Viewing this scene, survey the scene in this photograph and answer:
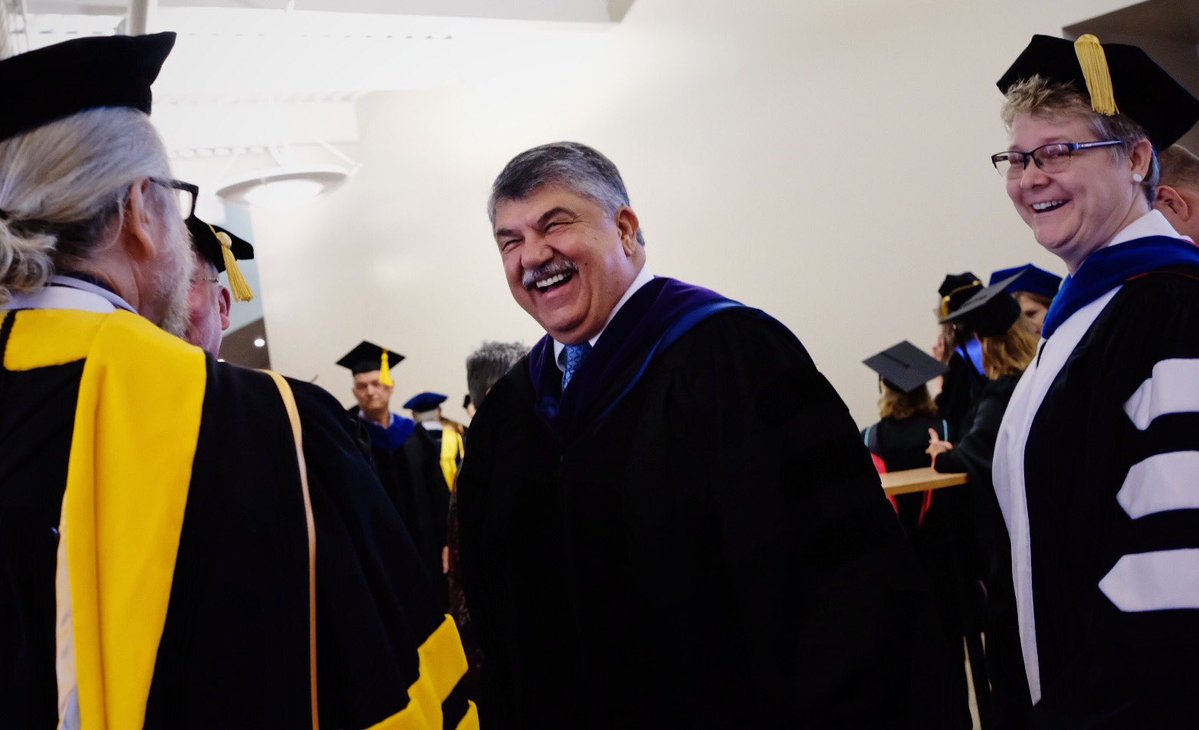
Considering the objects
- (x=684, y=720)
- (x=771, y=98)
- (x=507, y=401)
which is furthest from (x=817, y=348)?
(x=684, y=720)

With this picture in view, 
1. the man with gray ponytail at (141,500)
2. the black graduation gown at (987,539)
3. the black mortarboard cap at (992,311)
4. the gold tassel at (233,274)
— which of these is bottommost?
the black graduation gown at (987,539)

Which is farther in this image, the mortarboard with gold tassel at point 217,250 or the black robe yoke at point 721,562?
the mortarboard with gold tassel at point 217,250

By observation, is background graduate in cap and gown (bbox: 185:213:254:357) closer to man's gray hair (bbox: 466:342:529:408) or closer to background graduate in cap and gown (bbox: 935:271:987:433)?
man's gray hair (bbox: 466:342:529:408)

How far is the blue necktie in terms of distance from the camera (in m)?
2.09

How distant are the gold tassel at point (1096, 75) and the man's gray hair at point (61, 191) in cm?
172

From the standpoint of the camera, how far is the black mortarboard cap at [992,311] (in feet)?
12.7

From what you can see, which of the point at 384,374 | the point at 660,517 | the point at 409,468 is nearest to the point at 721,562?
the point at 660,517

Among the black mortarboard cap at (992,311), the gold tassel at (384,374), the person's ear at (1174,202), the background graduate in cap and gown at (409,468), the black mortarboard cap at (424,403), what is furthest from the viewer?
the black mortarboard cap at (424,403)

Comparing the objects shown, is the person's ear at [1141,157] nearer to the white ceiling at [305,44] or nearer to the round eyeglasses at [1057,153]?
the round eyeglasses at [1057,153]

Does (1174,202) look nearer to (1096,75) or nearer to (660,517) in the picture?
(1096,75)

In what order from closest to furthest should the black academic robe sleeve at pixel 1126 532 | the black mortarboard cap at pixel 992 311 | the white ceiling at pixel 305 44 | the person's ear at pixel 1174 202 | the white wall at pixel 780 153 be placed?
1. the black academic robe sleeve at pixel 1126 532
2. the person's ear at pixel 1174 202
3. the black mortarboard cap at pixel 992 311
4. the white wall at pixel 780 153
5. the white ceiling at pixel 305 44

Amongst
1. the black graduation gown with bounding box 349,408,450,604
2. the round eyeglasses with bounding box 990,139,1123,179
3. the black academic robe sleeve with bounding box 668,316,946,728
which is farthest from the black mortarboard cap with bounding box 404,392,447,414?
the round eyeglasses with bounding box 990,139,1123,179

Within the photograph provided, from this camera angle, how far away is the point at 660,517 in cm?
178

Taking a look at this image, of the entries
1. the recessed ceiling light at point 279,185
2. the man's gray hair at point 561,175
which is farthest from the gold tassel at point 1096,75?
the recessed ceiling light at point 279,185
